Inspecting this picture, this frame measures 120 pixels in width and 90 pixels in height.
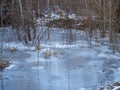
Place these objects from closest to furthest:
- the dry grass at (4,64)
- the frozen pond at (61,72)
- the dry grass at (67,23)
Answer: the frozen pond at (61,72) < the dry grass at (4,64) < the dry grass at (67,23)

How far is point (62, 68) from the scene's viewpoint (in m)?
6.77

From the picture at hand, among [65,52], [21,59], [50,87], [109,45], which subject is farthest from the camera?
[109,45]

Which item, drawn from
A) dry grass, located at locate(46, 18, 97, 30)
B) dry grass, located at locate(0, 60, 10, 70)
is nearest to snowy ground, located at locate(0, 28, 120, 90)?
dry grass, located at locate(0, 60, 10, 70)

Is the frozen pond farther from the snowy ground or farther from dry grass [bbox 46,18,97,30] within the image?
dry grass [bbox 46,18,97,30]

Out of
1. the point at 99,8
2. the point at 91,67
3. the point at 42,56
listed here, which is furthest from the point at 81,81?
the point at 99,8

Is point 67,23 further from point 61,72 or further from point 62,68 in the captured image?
point 61,72

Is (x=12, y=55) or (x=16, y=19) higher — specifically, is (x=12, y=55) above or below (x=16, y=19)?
below

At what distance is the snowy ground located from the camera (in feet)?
18.7

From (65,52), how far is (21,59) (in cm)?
130

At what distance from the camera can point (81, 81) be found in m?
5.84

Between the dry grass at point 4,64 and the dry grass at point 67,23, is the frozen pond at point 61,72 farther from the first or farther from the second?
the dry grass at point 67,23

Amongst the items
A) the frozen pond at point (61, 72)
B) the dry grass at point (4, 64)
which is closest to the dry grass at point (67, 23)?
the frozen pond at point (61, 72)

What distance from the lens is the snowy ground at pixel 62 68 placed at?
570 cm

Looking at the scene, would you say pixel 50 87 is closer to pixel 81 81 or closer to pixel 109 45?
pixel 81 81
